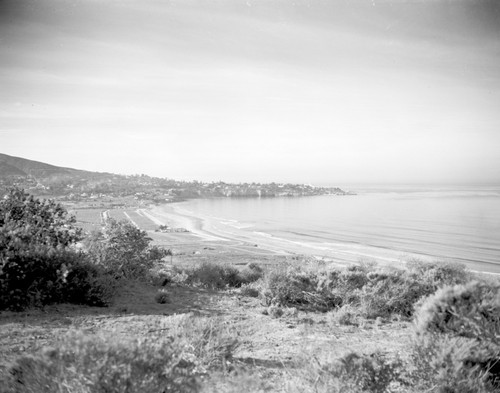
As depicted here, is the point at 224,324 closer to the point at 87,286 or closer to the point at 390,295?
the point at 87,286

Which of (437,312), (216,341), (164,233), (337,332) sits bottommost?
(164,233)

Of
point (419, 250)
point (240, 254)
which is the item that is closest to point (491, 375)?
point (240, 254)

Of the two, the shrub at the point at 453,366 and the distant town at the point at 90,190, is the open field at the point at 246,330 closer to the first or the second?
the shrub at the point at 453,366

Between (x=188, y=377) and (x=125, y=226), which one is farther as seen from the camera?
(x=125, y=226)

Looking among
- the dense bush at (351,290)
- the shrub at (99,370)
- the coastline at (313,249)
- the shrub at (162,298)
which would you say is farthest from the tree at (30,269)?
the coastline at (313,249)

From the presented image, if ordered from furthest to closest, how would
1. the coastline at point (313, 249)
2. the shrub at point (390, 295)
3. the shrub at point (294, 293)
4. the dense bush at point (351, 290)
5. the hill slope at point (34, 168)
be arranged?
1. the hill slope at point (34, 168)
2. the coastline at point (313, 249)
3. the shrub at point (294, 293)
4. the dense bush at point (351, 290)
5. the shrub at point (390, 295)

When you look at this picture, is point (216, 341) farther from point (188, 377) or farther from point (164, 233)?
point (164, 233)

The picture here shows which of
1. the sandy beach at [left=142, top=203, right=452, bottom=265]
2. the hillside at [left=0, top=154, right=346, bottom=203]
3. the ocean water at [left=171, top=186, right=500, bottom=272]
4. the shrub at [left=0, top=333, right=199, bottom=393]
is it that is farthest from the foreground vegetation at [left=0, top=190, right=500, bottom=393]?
the hillside at [left=0, top=154, right=346, bottom=203]
